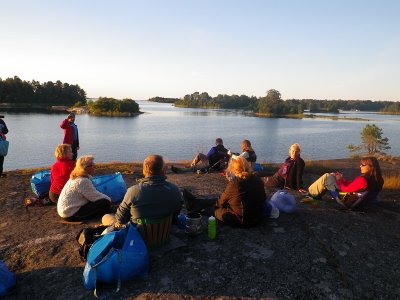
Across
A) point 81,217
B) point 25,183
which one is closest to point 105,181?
point 81,217

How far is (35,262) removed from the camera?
177 inches

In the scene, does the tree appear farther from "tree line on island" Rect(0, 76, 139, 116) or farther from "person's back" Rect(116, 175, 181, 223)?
"tree line on island" Rect(0, 76, 139, 116)

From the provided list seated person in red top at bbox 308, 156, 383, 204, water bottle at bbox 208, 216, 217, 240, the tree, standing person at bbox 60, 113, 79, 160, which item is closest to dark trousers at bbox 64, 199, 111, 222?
water bottle at bbox 208, 216, 217, 240

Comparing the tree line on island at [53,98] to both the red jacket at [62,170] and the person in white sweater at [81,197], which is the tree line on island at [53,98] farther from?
the person in white sweater at [81,197]

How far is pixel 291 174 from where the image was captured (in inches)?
323

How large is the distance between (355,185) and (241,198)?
2.99 meters

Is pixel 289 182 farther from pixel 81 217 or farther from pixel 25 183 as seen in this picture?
pixel 25 183

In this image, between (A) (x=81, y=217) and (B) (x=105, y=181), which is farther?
(B) (x=105, y=181)

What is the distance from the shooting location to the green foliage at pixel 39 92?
110 m

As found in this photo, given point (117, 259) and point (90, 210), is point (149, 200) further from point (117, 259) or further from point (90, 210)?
point (90, 210)

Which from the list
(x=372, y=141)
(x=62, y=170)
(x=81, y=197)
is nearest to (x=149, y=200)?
(x=81, y=197)

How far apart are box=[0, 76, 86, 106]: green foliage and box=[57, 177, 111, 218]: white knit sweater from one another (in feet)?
402

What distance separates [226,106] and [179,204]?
19479cm

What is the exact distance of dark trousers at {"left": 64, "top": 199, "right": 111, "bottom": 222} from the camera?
567 centimetres
